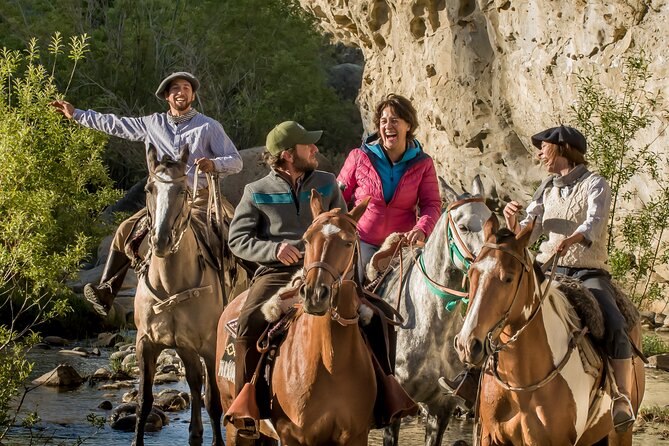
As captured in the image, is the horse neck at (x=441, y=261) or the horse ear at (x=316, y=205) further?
the horse neck at (x=441, y=261)

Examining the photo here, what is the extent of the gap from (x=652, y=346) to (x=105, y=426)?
25.0 feet

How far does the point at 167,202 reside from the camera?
9.02 metres

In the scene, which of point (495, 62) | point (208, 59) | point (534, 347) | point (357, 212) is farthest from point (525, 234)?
point (208, 59)

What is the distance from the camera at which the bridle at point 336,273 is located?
6.07 m

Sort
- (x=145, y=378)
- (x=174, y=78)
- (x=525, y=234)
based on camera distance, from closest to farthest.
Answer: (x=525, y=234), (x=145, y=378), (x=174, y=78)

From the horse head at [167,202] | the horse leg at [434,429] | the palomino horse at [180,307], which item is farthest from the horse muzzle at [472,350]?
the palomino horse at [180,307]

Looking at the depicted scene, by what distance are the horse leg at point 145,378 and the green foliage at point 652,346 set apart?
7521 mm

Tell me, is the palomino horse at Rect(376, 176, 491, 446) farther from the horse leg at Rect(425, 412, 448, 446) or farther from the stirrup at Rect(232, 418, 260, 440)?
the stirrup at Rect(232, 418, 260, 440)

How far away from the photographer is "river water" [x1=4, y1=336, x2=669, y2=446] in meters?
10.4

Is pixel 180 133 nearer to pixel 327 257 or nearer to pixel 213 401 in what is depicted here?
pixel 213 401

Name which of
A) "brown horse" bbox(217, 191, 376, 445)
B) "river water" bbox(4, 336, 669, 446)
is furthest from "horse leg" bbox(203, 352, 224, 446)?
"brown horse" bbox(217, 191, 376, 445)

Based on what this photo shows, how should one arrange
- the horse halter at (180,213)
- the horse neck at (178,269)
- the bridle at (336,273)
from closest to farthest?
1. the bridle at (336,273)
2. the horse halter at (180,213)
3. the horse neck at (178,269)

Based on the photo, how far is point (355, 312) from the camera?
650 cm

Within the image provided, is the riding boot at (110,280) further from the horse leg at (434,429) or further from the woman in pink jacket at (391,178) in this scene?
the horse leg at (434,429)
